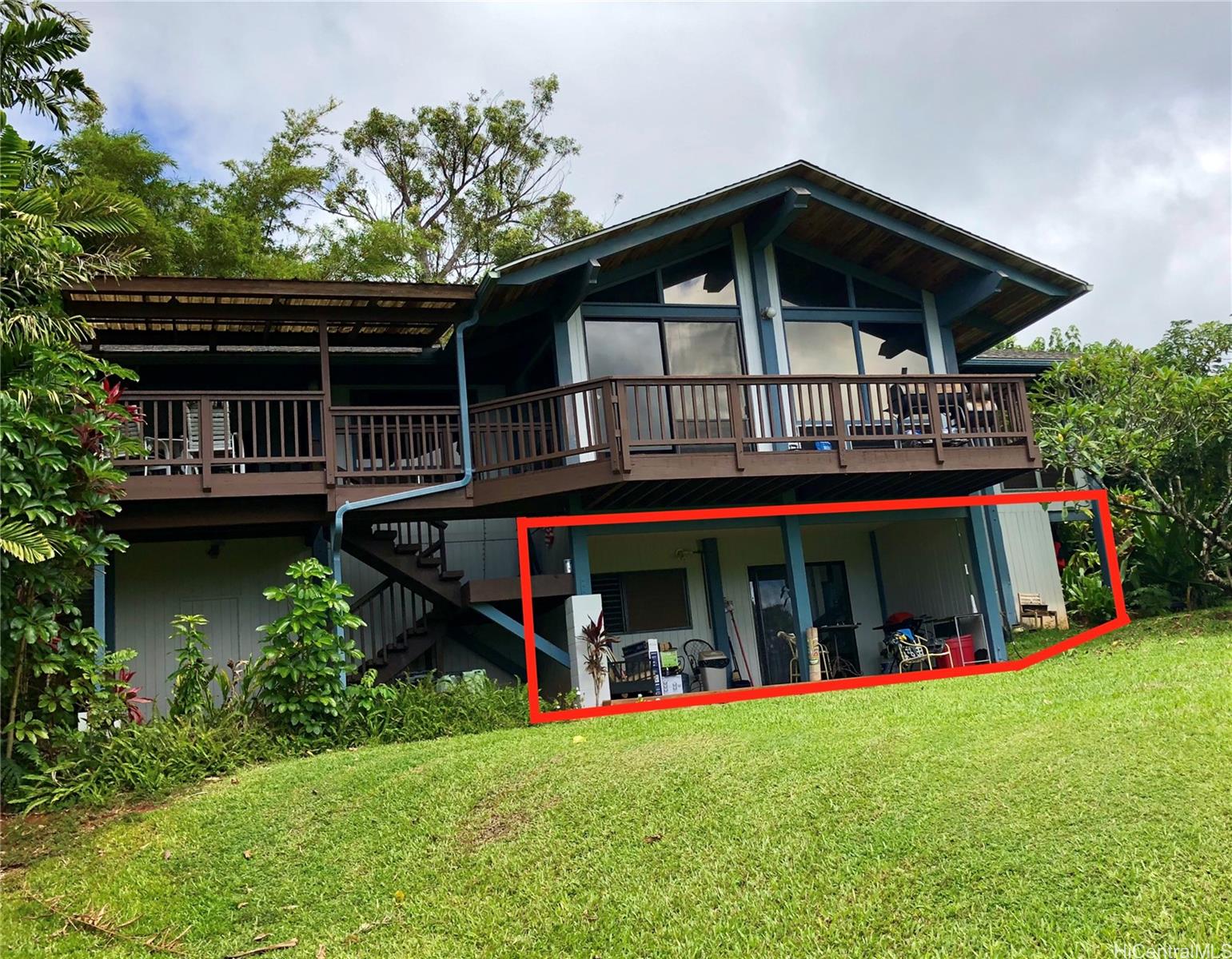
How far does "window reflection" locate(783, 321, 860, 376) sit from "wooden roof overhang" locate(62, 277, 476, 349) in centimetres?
493

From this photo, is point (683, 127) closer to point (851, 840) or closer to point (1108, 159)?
point (1108, 159)

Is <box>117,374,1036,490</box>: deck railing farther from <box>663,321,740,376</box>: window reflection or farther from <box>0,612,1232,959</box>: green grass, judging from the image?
<box>0,612,1232,959</box>: green grass

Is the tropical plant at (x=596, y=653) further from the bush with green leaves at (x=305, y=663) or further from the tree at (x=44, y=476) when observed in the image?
the tree at (x=44, y=476)

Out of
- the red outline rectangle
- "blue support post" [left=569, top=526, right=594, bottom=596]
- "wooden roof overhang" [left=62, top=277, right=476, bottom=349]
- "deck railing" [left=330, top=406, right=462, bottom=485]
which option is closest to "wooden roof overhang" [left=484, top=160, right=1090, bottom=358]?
"wooden roof overhang" [left=62, top=277, right=476, bottom=349]

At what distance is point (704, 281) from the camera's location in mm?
13805

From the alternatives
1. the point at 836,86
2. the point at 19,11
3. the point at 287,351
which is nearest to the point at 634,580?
the point at 287,351

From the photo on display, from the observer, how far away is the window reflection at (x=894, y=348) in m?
14.6

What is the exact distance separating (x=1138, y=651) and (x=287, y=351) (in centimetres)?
1094

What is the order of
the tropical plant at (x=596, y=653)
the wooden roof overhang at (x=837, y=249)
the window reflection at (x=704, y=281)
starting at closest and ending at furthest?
1. the tropical plant at (x=596, y=653)
2. the wooden roof overhang at (x=837, y=249)
3. the window reflection at (x=704, y=281)

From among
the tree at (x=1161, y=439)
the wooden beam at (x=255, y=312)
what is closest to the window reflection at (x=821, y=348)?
the tree at (x=1161, y=439)

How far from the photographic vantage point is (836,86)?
13.4 metres

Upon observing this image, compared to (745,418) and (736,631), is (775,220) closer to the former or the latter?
(745,418)

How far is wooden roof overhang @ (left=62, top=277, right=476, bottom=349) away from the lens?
10727mm

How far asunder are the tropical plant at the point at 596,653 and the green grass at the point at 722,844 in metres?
2.46
